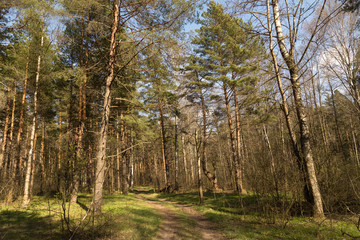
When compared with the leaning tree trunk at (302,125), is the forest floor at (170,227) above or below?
below

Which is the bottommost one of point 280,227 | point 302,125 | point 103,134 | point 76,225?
point 280,227

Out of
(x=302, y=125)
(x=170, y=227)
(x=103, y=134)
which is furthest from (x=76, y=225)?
(x=302, y=125)

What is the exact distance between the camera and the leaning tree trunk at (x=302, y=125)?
6.10m

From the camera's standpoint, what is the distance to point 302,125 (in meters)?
6.70

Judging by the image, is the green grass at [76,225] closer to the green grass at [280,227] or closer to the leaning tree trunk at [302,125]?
the green grass at [280,227]

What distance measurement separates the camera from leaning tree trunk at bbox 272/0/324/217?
6098 millimetres

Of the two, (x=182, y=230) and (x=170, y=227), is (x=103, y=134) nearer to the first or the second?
(x=170, y=227)

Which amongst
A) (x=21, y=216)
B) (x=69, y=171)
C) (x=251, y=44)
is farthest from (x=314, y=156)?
(x=21, y=216)

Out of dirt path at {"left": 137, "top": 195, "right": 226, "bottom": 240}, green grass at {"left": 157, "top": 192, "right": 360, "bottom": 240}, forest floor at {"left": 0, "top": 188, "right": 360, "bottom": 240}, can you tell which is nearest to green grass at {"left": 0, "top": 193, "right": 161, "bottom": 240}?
forest floor at {"left": 0, "top": 188, "right": 360, "bottom": 240}

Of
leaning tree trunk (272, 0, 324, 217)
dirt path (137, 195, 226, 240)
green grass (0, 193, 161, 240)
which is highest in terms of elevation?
leaning tree trunk (272, 0, 324, 217)

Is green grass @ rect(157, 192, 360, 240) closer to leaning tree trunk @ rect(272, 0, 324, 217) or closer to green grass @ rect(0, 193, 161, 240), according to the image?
leaning tree trunk @ rect(272, 0, 324, 217)

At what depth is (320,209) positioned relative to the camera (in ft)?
19.6

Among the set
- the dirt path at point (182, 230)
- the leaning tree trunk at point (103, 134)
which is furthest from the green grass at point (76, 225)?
the leaning tree trunk at point (103, 134)

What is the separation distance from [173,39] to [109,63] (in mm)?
2754
